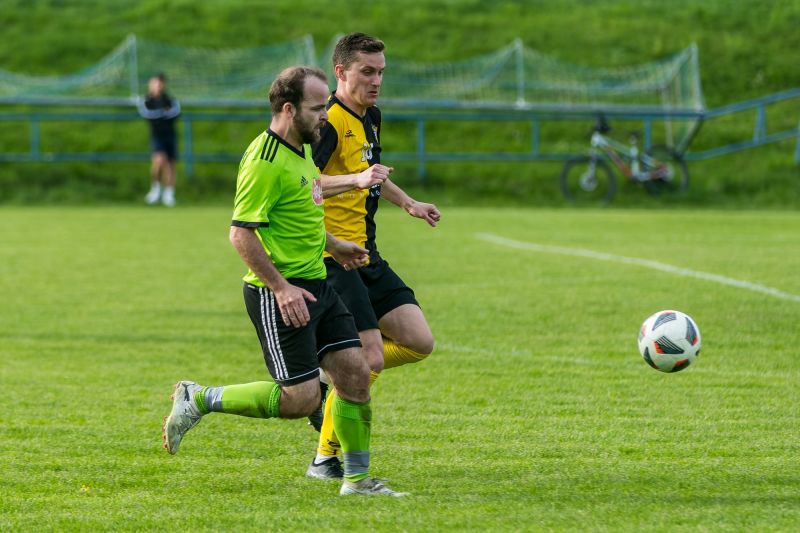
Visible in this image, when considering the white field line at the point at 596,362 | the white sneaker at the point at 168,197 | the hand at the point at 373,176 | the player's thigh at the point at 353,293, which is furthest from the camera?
the white sneaker at the point at 168,197

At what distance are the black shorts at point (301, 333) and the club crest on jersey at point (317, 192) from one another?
343mm

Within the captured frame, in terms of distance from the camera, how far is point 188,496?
17.3 ft

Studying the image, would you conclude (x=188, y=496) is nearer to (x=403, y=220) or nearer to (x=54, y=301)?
(x=54, y=301)

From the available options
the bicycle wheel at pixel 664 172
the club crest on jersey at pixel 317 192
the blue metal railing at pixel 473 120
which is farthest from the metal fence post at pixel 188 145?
the club crest on jersey at pixel 317 192

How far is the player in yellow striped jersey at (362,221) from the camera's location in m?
A: 5.83

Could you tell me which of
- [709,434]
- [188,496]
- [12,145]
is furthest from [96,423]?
[12,145]

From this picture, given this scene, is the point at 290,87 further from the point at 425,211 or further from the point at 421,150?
the point at 421,150

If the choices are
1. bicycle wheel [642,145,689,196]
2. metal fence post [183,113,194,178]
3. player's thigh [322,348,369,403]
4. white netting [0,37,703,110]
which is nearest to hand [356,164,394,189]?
player's thigh [322,348,369,403]

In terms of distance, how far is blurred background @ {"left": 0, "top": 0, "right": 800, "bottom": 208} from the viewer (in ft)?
86.7

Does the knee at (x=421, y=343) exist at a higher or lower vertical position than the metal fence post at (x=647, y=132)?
lower

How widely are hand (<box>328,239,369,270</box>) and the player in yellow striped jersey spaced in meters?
0.11

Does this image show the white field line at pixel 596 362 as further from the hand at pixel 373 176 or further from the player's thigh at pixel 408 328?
the hand at pixel 373 176

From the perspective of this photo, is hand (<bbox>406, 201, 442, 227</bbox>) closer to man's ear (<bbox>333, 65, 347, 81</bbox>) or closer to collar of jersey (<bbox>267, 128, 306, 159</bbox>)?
man's ear (<bbox>333, 65, 347, 81</bbox>)

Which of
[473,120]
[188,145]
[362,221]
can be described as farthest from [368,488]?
[473,120]
